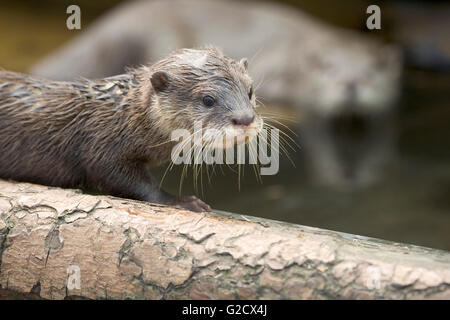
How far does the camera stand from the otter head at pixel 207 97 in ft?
7.76

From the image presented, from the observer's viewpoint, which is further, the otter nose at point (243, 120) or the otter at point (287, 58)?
the otter at point (287, 58)

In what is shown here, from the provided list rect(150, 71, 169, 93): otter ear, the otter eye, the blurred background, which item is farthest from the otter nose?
the blurred background

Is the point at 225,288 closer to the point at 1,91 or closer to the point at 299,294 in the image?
the point at 299,294

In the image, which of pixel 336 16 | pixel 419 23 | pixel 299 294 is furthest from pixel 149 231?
pixel 336 16

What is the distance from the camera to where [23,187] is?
2436 millimetres

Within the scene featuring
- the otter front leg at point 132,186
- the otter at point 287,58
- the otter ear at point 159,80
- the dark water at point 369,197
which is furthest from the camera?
the otter at point 287,58

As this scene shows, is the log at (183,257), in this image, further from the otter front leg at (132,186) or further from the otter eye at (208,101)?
the otter eye at (208,101)

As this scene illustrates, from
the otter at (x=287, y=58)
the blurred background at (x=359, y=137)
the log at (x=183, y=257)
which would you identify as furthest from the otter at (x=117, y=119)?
the otter at (x=287, y=58)

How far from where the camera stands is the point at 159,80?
247 cm

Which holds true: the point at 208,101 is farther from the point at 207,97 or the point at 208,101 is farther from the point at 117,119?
the point at 117,119

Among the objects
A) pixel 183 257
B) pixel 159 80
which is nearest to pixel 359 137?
pixel 159 80

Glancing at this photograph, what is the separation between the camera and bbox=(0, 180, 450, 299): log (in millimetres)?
1919

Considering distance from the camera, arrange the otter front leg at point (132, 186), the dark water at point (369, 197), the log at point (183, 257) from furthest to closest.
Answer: the dark water at point (369, 197) < the otter front leg at point (132, 186) < the log at point (183, 257)

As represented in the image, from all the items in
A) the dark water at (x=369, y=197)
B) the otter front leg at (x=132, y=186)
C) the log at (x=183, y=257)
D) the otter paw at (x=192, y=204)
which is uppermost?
the otter front leg at (x=132, y=186)
